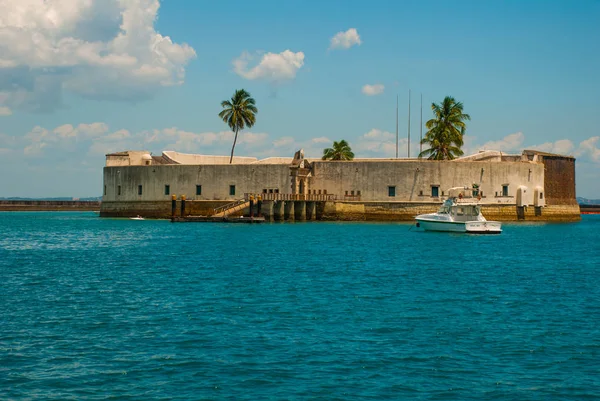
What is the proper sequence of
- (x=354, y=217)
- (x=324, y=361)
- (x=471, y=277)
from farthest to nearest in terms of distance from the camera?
(x=354, y=217) → (x=471, y=277) → (x=324, y=361)

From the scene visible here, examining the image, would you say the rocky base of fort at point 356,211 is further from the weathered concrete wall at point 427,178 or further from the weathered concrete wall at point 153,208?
the weathered concrete wall at point 427,178

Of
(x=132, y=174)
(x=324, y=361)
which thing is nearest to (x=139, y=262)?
(x=324, y=361)

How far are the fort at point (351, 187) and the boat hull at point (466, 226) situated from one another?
9120 mm

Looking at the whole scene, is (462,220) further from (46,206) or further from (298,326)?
(46,206)

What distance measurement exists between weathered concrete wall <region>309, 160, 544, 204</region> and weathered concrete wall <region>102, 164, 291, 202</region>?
5748 mm

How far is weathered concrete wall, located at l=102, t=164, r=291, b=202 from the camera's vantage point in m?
62.3

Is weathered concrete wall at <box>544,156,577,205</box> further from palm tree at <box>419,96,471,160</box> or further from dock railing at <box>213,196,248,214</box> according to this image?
dock railing at <box>213,196,248,214</box>

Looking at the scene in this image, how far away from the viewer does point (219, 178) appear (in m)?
63.3

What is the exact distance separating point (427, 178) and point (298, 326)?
44.2 meters

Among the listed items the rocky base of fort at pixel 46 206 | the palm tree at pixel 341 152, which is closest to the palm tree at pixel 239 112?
the palm tree at pixel 341 152

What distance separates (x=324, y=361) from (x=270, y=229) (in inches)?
1526

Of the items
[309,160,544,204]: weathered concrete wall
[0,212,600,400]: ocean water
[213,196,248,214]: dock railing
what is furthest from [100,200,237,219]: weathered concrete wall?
[0,212,600,400]: ocean water

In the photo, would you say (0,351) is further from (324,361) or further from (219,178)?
(219,178)

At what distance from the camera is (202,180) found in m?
63.7
